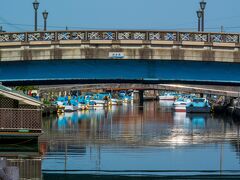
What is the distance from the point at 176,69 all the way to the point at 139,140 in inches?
210

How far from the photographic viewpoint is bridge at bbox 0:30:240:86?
147 ft

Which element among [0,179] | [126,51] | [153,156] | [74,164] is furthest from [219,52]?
[0,179]

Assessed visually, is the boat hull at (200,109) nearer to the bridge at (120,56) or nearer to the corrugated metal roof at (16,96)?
the bridge at (120,56)

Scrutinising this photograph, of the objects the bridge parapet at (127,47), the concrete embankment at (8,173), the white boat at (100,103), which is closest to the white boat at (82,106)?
the white boat at (100,103)

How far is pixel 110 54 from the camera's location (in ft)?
147

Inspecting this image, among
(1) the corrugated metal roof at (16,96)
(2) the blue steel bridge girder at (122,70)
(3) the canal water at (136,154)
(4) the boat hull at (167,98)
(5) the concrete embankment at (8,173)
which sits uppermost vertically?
(2) the blue steel bridge girder at (122,70)

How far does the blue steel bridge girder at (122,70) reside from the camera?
151 feet

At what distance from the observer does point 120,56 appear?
44.8m

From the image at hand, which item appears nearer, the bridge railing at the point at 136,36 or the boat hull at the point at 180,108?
the bridge railing at the point at 136,36

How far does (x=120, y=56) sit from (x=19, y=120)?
865 centimetres

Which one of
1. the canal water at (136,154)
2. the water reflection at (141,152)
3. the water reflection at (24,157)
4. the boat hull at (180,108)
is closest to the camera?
the water reflection at (24,157)

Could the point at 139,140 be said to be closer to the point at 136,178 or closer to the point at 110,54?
the point at 110,54

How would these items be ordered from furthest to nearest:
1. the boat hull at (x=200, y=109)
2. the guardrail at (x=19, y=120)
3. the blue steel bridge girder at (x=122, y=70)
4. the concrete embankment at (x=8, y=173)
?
the boat hull at (x=200, y=109), the blue steel bridge girder at (x=122, y=70), the guardrail at (x=19, y=120), the concrete embankment at (x=8, y=173)

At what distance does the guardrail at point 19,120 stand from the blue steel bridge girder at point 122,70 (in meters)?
6.93
